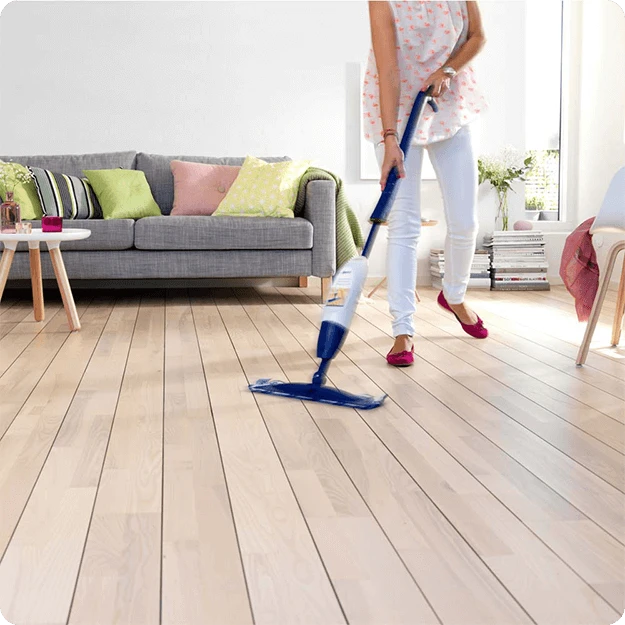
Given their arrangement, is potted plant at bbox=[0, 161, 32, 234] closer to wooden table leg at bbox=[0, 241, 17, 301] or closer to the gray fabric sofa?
wooden table leg at bbox=[0, 241, 17, 301]

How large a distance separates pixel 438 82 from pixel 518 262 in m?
2.52

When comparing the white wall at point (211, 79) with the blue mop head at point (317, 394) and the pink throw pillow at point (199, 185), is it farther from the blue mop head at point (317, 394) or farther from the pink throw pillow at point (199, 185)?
the blue mop head at point (317, 394)

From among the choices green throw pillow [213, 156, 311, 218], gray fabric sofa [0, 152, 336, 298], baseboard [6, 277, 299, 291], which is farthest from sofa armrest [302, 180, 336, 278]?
baseboard [6, 277, 299, 291]

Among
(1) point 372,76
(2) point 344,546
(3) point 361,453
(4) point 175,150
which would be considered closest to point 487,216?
(4) point 175,150

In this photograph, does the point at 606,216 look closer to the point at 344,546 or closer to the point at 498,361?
the point at 498,361

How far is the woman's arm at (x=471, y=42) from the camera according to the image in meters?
2.60

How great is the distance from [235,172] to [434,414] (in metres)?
→ 2.91

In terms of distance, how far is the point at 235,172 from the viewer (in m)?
4.65

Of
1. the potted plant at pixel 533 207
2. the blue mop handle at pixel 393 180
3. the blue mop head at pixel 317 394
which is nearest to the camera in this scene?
the blue mop head at pixel 317 394

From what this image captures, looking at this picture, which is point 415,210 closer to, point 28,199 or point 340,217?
point 340,217

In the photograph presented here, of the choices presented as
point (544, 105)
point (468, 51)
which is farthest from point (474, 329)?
point (544, 105)

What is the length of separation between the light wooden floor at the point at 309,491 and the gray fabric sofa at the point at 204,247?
4.51 ft

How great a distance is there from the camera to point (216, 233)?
4.16m

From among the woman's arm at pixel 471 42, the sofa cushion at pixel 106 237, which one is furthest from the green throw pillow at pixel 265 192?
the woman's arm at pixel 471 42
